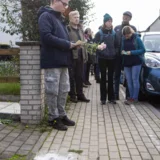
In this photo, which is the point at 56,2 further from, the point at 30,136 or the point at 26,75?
the point at 30,136

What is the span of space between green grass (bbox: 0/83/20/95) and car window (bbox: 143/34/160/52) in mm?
3476

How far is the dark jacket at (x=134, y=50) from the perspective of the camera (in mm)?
7219

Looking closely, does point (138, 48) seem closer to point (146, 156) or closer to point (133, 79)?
point (133, 79)

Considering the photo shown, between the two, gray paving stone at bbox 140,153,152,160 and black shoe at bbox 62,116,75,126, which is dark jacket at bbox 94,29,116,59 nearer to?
black shoe at bbox 62,116,75,126

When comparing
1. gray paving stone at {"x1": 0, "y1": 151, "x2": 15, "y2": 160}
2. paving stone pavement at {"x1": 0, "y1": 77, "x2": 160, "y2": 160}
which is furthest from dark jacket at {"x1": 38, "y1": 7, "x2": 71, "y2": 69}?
gray paving stone at {"x1": 0, "y1": 151, "x2": 15, "y2": 160}

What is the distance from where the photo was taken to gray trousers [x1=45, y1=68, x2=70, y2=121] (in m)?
4.92

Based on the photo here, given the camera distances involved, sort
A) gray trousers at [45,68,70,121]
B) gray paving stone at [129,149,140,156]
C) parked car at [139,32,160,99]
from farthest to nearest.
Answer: parked car at [139,32,160,99] → gray trousers at [45,68,70,121] → gray paving stone at [129,149,140,156]

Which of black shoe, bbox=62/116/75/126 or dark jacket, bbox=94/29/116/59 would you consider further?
dark jacket, bbox=94/29/116/59

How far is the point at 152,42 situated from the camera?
854 centimetres

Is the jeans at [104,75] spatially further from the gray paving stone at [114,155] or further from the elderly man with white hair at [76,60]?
the gray paving stone at [114,155]

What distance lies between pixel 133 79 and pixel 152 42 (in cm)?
165

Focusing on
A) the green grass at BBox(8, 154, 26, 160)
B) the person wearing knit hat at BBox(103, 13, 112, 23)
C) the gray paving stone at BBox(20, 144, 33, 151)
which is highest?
the person wearing knit hat at BBox(103, 13, 112, 23)

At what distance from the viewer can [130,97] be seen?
7641mm

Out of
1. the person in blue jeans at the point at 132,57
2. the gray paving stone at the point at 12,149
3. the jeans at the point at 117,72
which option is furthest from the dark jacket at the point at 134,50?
the gray paving stone at the point at 12,149
